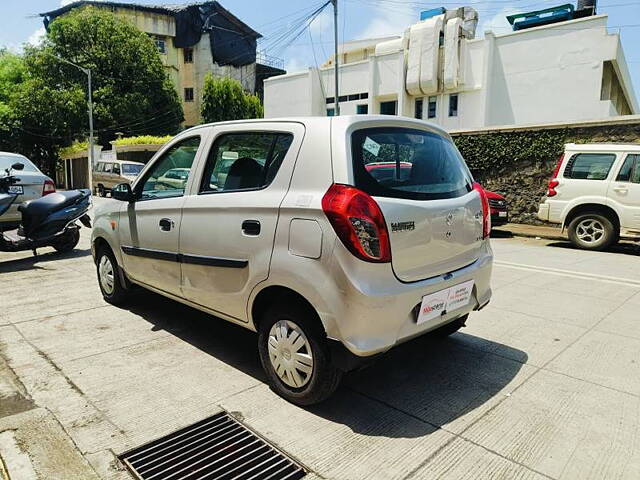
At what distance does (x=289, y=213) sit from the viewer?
277cm

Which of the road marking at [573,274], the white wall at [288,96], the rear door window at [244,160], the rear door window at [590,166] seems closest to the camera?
the rear door window at [244,160]

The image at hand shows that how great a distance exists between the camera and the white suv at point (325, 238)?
255 cm

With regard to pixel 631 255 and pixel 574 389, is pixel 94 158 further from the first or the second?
pixel 574 389

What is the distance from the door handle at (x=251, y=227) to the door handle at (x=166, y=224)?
94 cm

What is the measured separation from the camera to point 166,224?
379cm

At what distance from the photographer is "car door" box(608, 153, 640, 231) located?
8.35 m

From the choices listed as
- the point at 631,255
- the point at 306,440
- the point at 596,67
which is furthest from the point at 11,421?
the point at 596,67

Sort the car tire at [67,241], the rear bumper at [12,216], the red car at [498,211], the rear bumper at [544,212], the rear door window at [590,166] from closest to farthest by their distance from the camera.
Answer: the rear bumper at [12,216]
the car tire at [67,241]
the rear door window at [590,166]
the rear bumper at [544,212]
the red car at [498,211]

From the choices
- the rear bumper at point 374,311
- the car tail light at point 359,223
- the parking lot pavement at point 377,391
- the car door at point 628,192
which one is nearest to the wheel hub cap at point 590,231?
the car door at point 628,192

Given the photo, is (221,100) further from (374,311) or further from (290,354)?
(374,311)

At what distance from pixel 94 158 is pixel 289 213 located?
32.2 metres

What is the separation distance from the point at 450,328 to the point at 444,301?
97 centimetres

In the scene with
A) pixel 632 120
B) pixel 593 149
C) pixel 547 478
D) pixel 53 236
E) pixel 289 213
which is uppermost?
pixel 632 120

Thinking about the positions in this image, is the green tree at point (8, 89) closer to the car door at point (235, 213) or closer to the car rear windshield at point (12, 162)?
the car rear windshield at point (12, 162)
